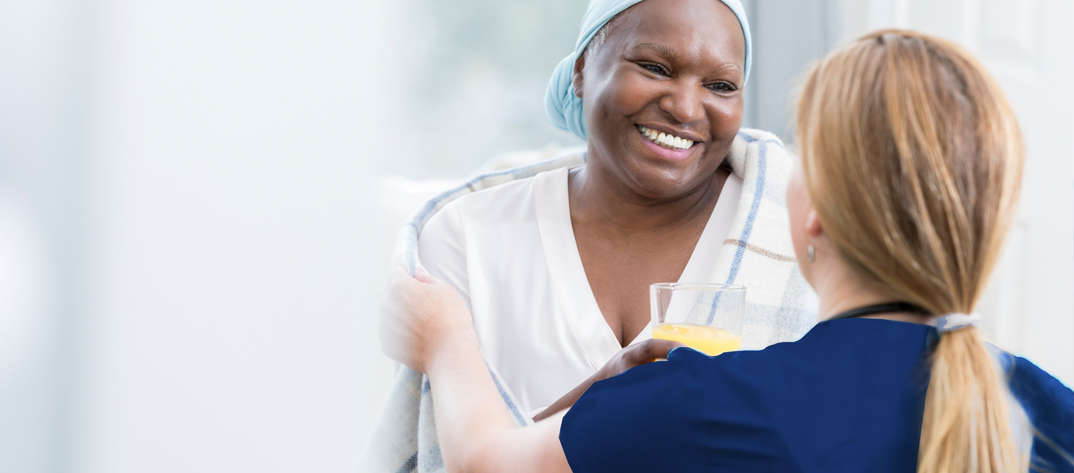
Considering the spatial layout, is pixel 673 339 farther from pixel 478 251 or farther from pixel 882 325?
pixel 478 251

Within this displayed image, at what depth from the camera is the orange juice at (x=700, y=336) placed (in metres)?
0.90

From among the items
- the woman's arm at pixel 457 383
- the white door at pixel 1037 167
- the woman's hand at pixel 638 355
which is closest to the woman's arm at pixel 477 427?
the woman's arm at pixel 457 383

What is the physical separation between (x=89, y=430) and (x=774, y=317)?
100 cm

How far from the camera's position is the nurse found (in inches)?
24.9

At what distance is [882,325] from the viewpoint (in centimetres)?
68

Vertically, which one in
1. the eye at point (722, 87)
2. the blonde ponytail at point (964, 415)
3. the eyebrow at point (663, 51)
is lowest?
the blonde ponytail at point (964, 415)

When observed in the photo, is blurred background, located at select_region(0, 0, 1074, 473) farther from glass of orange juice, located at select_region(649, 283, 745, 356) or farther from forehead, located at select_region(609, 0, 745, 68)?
forehead, located at select_region(609, 0, 745, 68)

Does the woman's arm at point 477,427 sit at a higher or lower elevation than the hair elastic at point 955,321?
lower

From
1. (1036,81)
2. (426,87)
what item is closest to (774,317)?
(1036,81)

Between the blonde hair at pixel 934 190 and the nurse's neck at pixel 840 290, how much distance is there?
3 centimetres

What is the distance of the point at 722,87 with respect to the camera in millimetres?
1251

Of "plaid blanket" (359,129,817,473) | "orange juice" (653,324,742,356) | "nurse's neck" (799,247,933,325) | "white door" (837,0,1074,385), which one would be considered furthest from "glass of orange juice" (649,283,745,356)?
"white door" (837,0,1074,385)

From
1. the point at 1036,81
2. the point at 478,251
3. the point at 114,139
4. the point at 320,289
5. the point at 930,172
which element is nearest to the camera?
the point at 114,139

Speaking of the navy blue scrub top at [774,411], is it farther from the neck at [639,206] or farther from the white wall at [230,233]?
the neck at [639,206]
